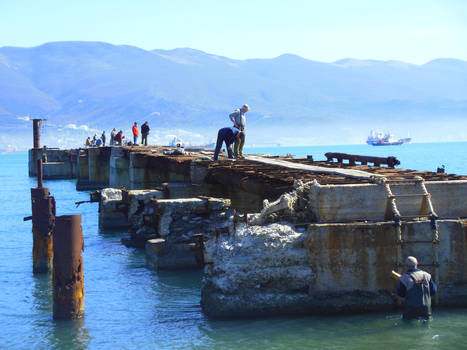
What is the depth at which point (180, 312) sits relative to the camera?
1384cm

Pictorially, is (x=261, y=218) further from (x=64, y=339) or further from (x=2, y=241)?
(x=2, y=241)

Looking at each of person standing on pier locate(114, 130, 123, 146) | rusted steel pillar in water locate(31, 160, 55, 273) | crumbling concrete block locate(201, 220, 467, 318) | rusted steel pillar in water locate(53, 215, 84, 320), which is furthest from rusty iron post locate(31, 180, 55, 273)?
person standing on pier locate(114, 130, 123, 146)

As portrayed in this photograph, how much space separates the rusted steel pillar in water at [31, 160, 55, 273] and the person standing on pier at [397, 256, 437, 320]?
9.55 metres

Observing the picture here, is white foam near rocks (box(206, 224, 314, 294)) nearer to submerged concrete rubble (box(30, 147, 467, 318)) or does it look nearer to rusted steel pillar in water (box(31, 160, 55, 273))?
submerged concrete rubble (box(30, 147, 467, 318))

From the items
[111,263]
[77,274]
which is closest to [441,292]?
[77,274]

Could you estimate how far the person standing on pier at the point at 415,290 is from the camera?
11.2 metres

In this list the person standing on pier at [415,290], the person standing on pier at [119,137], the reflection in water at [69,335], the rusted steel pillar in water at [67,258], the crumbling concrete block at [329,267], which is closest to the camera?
the person standing on pier at [415,290]

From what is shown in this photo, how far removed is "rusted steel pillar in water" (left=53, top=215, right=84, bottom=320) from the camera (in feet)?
40.5

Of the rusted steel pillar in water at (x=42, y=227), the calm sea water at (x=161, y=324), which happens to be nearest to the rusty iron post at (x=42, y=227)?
the rusted steel pillar in water at (x=42, y=227)

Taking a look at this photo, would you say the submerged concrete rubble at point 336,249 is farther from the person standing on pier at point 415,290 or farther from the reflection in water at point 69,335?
the reflection in water at point 69,335

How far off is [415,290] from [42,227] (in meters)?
9.87

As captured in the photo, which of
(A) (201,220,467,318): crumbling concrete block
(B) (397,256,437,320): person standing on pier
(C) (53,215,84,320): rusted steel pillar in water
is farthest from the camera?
(C) (53,215,84,320): rusted steel pillar in water

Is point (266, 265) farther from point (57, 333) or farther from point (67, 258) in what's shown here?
point (57, 333)

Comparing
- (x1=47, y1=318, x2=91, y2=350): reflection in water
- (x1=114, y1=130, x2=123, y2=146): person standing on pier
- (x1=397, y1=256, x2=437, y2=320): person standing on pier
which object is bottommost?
(x1=47, y1=318, x2=91, y2=350): reflection in water
